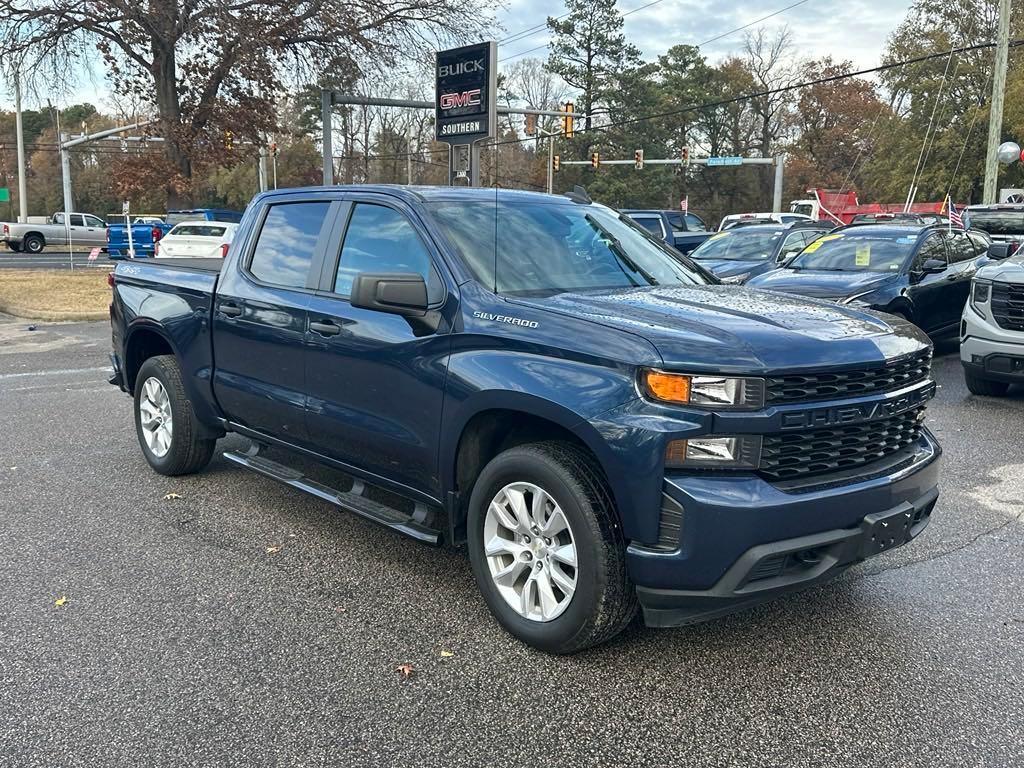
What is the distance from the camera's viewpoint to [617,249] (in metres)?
4.54

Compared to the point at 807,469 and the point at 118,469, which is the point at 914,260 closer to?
the point at 807,469

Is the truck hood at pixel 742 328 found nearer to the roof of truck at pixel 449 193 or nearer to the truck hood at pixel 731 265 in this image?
the roof of truck at pixel 449 193

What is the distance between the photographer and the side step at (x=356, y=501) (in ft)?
12.9

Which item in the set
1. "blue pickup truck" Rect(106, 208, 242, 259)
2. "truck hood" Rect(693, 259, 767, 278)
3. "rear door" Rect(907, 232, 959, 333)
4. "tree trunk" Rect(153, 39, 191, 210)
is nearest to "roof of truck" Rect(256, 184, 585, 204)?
"rear door" Rect(907, 232, 959, 333)

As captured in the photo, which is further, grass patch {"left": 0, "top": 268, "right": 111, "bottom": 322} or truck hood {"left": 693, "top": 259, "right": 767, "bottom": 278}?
grass patch {"left": 0, "top": 268, "right": 111, "bottom": 322}

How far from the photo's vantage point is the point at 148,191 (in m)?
32.0

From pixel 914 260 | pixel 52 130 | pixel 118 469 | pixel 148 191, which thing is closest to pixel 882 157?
pixel 148 191

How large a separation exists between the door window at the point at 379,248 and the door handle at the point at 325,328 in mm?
176

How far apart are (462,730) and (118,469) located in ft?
13.3

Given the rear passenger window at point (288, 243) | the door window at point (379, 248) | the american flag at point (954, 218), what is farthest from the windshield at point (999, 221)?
the door window at point (379, 248)

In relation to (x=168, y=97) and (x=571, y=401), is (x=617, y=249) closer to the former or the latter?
(x=571, y=401)

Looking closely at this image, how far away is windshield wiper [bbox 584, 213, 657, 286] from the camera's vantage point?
4395mm

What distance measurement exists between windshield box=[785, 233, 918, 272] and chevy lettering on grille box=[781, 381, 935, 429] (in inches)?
295

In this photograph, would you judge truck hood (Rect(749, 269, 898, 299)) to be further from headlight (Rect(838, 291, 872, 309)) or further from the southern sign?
the southern sign
